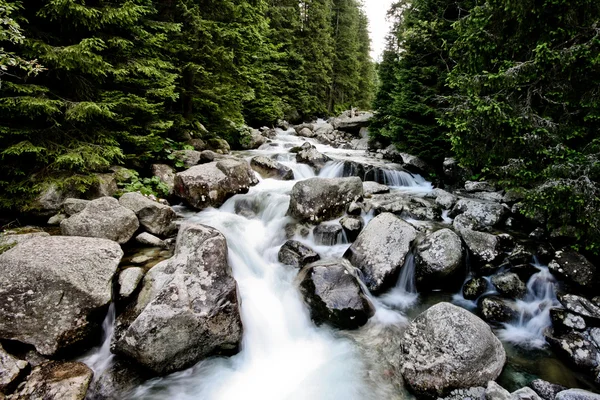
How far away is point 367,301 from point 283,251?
2.11 m

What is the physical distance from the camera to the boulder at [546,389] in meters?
3.51

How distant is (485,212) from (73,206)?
9408 millimetres

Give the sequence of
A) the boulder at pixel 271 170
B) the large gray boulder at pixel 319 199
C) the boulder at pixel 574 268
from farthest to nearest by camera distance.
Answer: the boulder at pixel 271 170
the large gray boulder at pixel 319 199
the boulder at pixel 574 268

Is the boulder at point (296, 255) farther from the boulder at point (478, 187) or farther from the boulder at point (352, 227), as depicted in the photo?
the boulder at point (478, 187)

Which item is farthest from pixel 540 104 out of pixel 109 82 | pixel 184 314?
pixel 109 82

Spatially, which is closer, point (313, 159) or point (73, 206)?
point (73, 206)

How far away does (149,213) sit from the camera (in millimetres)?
5957

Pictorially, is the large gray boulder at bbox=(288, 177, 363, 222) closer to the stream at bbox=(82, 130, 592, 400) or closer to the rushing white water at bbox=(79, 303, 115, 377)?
the stream at bbox=(82, 130, 592, 400)

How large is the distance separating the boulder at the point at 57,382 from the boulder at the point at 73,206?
3.11m

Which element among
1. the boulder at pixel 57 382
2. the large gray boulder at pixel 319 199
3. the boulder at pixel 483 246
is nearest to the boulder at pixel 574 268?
the boulder at pixel 483 246

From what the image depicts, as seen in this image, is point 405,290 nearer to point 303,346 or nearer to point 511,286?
point 511,286

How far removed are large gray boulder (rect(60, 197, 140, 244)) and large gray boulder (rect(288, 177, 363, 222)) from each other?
12.4 ft

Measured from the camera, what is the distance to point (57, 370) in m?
3.38

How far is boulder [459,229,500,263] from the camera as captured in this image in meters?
5.75
